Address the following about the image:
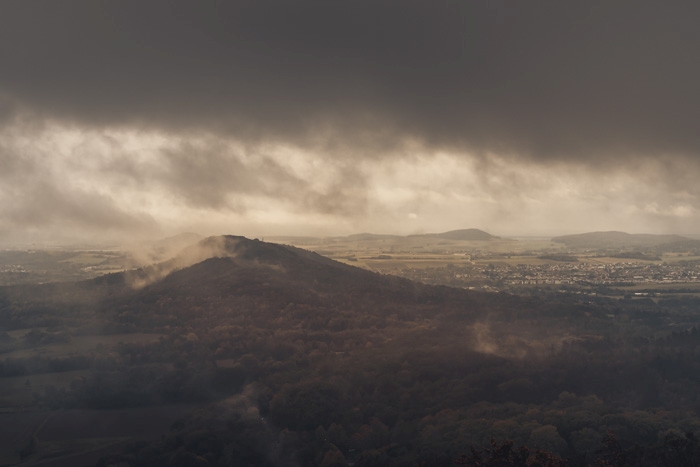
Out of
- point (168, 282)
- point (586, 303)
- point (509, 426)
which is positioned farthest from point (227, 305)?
point (586, 303)

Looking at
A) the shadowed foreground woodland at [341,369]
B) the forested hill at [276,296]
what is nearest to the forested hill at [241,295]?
the forested hill at [276,296]

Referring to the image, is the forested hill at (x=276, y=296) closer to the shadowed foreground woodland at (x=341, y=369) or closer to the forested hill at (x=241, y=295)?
the forested hill at (x=241, y=295)

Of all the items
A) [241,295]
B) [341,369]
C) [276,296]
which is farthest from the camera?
[241,295]

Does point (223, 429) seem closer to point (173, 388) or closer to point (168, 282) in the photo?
point (173, 388)

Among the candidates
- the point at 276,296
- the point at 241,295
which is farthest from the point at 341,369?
the point at 241,295

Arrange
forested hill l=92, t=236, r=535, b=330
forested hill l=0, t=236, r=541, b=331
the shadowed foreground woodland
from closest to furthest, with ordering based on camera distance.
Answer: the shadowed foreground woodland < forested hill l=92, t=236, r=535, b=330 < forested hill l=0, t=236, r=541, b=331

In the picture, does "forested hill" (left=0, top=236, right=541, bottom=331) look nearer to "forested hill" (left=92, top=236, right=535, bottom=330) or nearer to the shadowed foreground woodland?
"forested hill" (left=92, top=236, right=535, bottom=330)

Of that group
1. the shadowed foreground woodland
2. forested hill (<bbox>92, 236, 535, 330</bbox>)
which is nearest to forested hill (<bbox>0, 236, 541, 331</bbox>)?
forested hill (<bbox>92, 236, 535, 330</bbox>)

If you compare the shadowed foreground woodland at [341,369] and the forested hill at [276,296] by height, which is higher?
the forested hill at [276,296]

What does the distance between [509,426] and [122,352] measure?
255ft

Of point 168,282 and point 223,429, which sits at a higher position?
point 168,282

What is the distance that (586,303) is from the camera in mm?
161375

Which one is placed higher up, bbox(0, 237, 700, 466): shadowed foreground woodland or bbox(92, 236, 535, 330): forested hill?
bbox(92, 236, 535, 330): forested hill

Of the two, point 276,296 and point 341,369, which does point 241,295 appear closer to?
point 276,296
